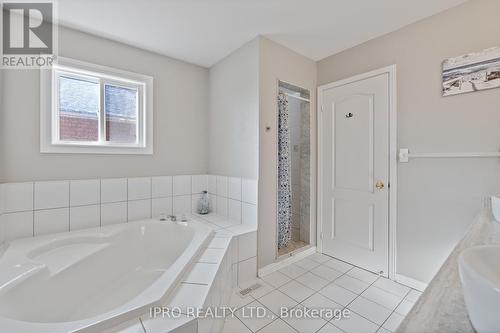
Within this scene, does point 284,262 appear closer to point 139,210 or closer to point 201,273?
point 201,273

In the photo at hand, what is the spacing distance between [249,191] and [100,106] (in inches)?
68.5

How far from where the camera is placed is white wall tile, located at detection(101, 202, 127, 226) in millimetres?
2088

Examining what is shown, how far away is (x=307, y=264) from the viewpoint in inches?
92.2

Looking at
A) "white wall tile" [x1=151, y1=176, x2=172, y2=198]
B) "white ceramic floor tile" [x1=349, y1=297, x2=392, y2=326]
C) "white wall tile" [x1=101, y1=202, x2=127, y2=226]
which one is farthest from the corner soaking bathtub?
"white ceramic floor tile" [x1=349, y1=297, x2=392, y2=326]

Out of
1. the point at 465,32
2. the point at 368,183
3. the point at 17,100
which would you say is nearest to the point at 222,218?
the point at 368,183

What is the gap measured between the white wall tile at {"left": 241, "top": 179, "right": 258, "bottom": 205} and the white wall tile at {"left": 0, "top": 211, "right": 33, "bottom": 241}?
5.94 feet

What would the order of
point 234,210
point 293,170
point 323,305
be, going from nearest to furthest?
point 323,305, point 234,210, point 293,170

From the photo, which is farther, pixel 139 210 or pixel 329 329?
pixel 139 210

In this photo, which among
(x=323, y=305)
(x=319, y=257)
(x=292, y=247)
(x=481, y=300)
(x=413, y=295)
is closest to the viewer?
(x=481, y=300)

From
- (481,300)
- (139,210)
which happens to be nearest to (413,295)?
(481,300)

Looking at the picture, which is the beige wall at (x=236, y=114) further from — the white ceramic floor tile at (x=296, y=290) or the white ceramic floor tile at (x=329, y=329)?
the white ceramic floor tile at (x=329, y=329)

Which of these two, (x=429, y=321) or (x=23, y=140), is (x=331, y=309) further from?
(x=23, y=140)

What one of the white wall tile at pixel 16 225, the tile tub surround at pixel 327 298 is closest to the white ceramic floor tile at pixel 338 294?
the tile tub surround at pixel 327 298

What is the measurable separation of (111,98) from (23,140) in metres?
0.81
